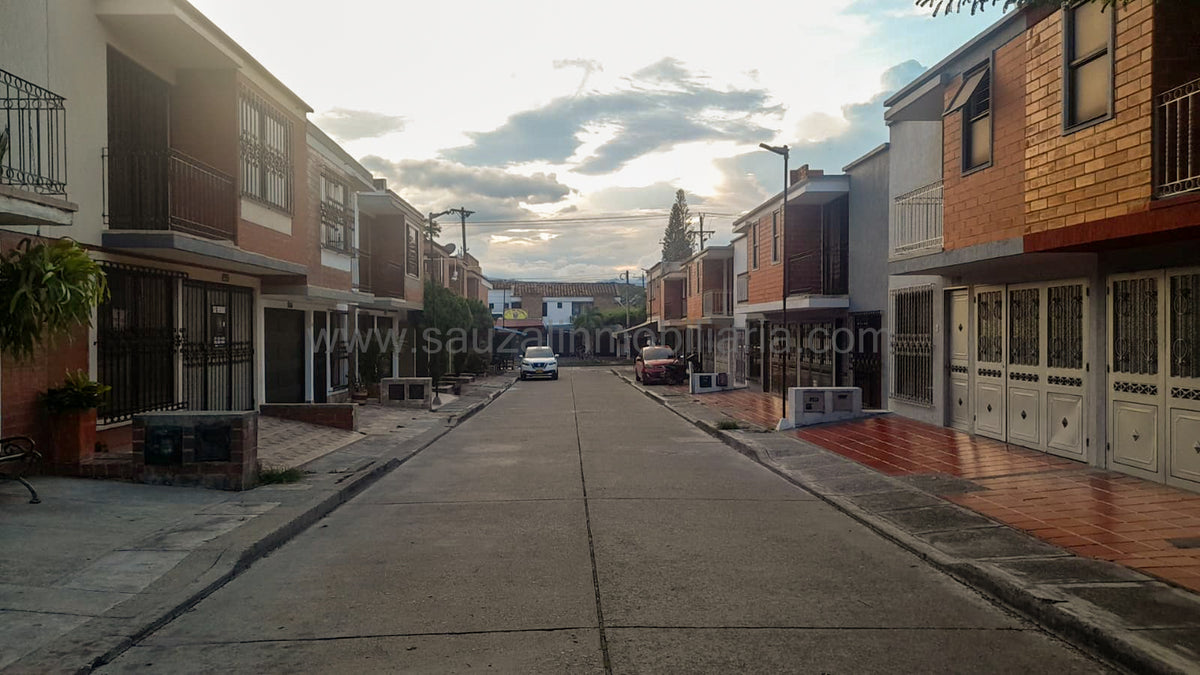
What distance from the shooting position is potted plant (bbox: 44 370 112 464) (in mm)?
9766

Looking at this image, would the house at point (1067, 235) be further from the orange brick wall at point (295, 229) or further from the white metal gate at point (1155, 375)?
the orange brick wall at point (295, 229)

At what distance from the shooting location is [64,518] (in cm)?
804

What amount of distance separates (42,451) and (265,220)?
6.27m

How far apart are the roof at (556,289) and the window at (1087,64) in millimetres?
80209

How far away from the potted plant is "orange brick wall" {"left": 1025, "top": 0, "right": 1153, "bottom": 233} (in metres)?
11.6

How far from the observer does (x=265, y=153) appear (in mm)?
15070

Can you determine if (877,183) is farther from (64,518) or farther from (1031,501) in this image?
(64,518)

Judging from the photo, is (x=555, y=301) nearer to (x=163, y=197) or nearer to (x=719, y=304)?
(x=719, y=304)

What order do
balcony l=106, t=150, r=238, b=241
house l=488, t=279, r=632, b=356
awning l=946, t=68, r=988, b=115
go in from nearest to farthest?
1. balcony l=106, t=150, r=238, b=241
2. awning l=946, t=68, r=988, b=115
3. house l=488, t=279, r=632, b=356

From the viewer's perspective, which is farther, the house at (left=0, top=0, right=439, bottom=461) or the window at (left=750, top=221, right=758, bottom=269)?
the window at (left=750, top=221, right=758, bottom=269)

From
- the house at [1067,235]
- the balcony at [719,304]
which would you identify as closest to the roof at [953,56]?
the house at [1067,235]

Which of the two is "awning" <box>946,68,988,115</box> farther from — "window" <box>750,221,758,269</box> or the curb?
"window" <box>750,221,758,269</box>

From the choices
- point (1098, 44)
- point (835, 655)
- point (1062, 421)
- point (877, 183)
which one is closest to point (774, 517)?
point (835, 655)

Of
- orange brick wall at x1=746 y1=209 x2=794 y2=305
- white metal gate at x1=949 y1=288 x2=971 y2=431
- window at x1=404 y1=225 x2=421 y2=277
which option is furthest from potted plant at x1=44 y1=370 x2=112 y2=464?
orange brick wall at x1=746 y1=209 x2=794 y2=305
